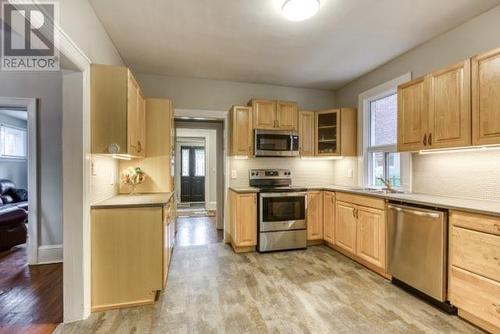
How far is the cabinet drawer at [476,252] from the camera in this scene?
5.65ft

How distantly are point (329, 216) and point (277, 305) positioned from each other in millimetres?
1818

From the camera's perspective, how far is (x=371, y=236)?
2.84m

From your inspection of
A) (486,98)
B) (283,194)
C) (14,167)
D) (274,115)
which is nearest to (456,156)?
(486,98)

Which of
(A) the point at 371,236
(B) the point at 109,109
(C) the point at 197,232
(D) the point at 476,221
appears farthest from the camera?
(C) the point at 197,232

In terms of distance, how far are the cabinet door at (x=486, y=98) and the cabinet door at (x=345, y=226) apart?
1510 mm

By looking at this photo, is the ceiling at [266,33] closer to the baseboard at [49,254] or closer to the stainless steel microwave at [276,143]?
the stainless steel microwave at [276,143]

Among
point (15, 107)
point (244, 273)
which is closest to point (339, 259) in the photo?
point (244, 273)

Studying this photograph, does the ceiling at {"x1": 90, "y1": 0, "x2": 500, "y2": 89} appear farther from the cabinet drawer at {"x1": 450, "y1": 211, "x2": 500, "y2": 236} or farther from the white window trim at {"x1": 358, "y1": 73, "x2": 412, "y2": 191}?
the cabinet drawer at {"x1": 450, "y1": 211, "x2": 500, "y2": 236}

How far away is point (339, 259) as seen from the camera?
3.26 m

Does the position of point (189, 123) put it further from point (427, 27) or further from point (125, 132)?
point (427, 27)

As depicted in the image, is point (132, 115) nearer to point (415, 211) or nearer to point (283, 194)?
point (283, 194)

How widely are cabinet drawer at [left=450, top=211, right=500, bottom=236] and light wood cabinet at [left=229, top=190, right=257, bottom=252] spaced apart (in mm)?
2217

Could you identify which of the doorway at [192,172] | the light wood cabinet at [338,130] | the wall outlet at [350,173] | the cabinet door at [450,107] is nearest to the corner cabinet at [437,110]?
the cabinet door at [450,107]

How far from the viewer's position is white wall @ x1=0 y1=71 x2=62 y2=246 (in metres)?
3.14
